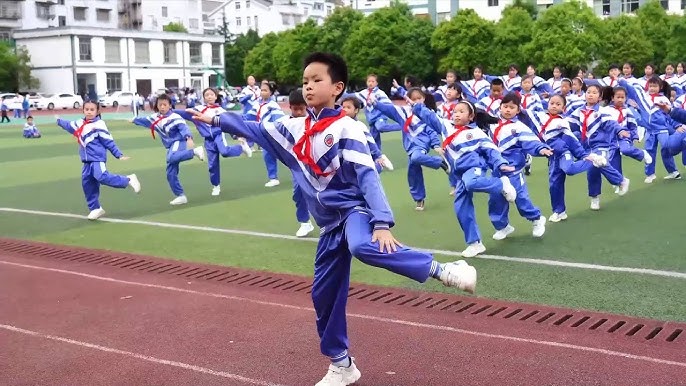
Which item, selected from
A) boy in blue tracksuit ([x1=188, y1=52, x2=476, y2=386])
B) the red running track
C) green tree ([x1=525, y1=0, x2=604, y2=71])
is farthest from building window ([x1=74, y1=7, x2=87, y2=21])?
boy in blue tracksuit ([x1=188, y1=52, x2=476, y2=386])

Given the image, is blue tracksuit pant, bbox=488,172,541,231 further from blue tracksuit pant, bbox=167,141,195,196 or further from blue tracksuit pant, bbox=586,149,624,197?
blue tracksuit pant, bbox=167,141,195,196

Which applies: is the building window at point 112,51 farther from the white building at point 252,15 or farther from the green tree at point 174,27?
the white building at point 252,15

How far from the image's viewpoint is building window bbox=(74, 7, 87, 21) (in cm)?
7512

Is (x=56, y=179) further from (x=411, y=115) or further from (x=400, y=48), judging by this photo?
(x=400, y=48)

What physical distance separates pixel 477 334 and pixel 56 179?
1165 centimetres

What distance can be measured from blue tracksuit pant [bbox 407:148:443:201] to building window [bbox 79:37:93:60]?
55.6m

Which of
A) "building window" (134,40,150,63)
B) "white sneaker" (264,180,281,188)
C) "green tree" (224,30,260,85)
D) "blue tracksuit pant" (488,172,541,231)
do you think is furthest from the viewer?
"green tree" (224,30,260,85)

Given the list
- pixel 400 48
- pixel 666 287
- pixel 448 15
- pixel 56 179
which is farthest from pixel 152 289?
pixel 448 15

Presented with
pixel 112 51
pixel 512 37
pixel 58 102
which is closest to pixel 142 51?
pixel 112 51

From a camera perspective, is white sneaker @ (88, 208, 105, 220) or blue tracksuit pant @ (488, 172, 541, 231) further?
white sneaker @ (88, 208, 105, 220)

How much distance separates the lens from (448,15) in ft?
207

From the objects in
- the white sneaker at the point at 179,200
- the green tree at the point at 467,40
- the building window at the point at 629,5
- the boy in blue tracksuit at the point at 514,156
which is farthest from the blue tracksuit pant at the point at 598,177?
the building window at the point at 629,5

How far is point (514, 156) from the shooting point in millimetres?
8523

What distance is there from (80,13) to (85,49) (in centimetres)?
1649
